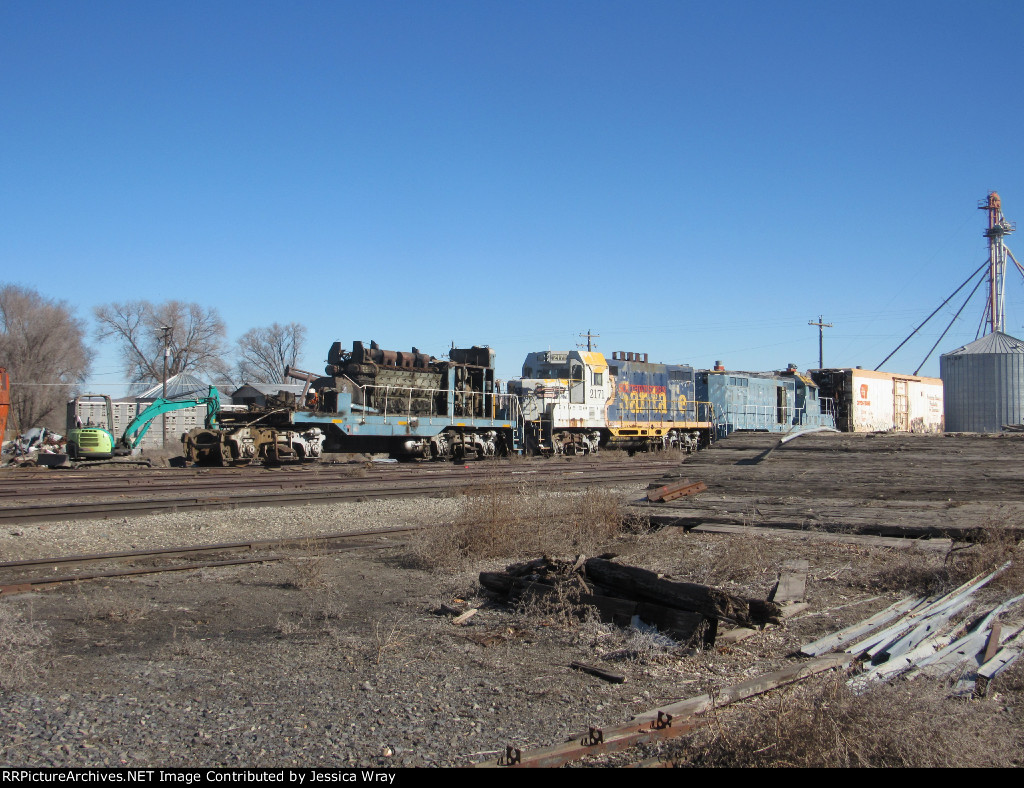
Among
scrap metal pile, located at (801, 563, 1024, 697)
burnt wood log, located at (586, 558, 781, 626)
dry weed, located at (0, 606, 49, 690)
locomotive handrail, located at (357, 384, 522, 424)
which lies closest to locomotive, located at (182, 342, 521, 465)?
locomotive handrail, located at (357, 384, 522, 424)

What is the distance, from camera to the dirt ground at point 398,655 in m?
3.68

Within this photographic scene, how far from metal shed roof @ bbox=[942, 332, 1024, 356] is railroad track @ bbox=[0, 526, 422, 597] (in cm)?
3911

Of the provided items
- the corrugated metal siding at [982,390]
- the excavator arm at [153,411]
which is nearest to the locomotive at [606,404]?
the excavator arm at [153,411]

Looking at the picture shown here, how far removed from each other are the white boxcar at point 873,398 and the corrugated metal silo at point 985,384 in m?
4.94

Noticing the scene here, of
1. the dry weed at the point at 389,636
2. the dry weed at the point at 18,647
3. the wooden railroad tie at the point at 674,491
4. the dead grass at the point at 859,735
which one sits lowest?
the dry weed at the point at 389,636

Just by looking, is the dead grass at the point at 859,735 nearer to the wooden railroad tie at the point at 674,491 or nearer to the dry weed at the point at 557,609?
the dry weed at the point at 557,609

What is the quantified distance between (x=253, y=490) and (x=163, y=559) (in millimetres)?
6094

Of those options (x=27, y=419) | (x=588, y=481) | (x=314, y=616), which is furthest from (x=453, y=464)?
(x=27, y=419)

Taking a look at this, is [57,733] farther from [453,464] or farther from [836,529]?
[453,464]

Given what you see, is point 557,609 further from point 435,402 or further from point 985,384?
point 985,384

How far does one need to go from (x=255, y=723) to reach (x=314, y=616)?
8.08 ft

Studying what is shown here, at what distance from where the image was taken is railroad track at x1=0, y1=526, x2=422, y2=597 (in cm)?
766

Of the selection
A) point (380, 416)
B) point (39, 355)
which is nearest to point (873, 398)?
point (380, 416)

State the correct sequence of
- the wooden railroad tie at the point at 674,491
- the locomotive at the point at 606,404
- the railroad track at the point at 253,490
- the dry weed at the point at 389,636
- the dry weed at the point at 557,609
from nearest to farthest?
the dry weed at the point at 389,636 < the dry weed at the point at 557,609 < the wooden railroad tie at the point at 674,491 < the railroad track at the point at 253,490 < the locomotive at the point at 606,404
